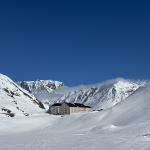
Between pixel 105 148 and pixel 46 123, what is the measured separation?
232 feet

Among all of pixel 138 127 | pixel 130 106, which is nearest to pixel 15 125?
pixel 130 106

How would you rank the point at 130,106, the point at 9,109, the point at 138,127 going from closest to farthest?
1. the point at 138,127
2. the point at 130,106
3. the point at 9,109

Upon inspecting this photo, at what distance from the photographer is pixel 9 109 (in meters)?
196

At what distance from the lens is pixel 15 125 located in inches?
4424

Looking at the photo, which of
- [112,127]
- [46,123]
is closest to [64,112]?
[46,123]

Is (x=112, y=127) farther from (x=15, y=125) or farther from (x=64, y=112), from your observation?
(x=64, y=112)

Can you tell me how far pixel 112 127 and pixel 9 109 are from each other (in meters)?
114

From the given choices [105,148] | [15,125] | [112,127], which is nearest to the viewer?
[105,148]

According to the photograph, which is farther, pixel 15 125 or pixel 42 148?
pixel 15 125

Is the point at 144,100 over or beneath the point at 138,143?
over

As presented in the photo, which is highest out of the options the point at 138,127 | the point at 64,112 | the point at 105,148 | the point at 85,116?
the point at 64,112

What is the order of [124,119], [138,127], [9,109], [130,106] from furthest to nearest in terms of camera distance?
[9,109]
[130,106]
[124,119]
[138,127]

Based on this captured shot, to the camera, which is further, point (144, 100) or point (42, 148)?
point (144, 100)

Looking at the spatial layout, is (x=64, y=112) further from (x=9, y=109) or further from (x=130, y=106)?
(x=130, y=106)
